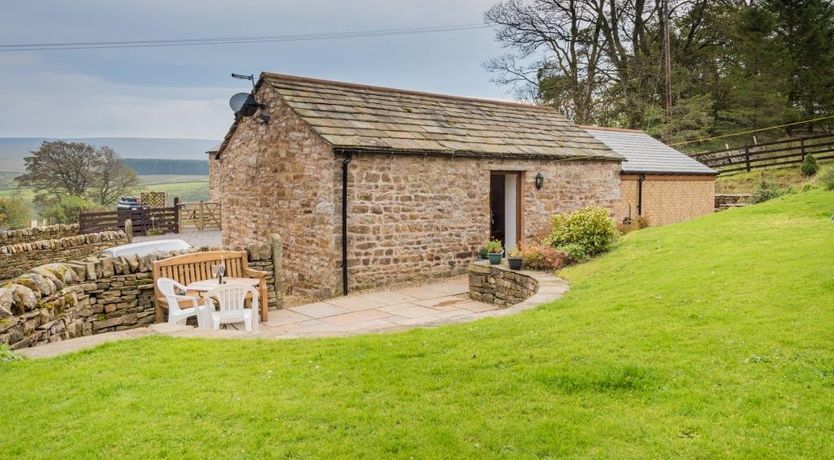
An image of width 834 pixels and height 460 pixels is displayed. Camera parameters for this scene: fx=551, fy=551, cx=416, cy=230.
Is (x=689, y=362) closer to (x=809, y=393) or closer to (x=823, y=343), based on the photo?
(x=809, y=393)

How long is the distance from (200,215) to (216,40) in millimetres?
9933

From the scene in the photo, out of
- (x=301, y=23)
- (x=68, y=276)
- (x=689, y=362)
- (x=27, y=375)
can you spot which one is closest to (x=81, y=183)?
(x=301, y=23)

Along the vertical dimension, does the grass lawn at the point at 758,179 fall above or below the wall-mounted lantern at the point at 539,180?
above

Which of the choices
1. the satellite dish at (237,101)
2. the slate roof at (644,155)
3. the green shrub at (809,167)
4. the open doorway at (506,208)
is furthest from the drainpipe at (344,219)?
the green shrub at (809,167)

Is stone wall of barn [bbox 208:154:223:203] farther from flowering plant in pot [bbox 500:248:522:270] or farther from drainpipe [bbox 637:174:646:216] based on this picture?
flowering plant in pot [bbox 500:248:522:270]

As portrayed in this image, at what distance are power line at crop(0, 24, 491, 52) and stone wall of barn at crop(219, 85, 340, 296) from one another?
14.7m

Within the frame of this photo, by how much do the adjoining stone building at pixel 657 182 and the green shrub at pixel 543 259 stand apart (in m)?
7.06

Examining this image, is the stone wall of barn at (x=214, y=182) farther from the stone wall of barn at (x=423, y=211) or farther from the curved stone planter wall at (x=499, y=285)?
the curved stone planter wall at (x=499, y=285)

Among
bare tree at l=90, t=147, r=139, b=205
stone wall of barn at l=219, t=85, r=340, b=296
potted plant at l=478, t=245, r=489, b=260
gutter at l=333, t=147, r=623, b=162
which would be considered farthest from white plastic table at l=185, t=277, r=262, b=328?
bare tree at l=90, t=147, r=139, b=205

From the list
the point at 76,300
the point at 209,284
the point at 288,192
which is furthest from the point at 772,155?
the point at 76,300

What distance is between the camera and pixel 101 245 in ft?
57.9

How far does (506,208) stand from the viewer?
A: 48.9ft

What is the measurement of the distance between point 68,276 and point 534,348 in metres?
6.40

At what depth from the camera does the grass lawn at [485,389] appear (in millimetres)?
3557
